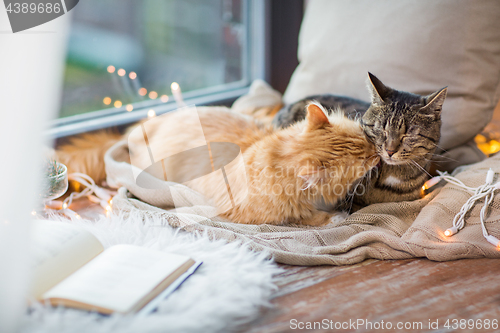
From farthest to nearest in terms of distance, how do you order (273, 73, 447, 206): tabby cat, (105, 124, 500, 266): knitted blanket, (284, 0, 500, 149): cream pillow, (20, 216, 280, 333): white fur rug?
(284, 0, 500, 149): cream pillow, (273, 73, 447, 206): tabby cat, (105, 124, 500, 266): knitted blanket, (20, 216, 280, 333): white fur rug

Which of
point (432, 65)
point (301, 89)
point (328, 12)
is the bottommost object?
point (301, 89)

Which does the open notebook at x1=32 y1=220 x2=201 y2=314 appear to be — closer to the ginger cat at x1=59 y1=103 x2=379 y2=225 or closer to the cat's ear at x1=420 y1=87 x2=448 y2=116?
the ginger cat at x1=59 y1=103 x2=379 y2=225

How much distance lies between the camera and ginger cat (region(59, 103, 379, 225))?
92 centimetres

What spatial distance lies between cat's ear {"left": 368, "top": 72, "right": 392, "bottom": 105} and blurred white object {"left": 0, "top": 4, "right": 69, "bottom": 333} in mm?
800

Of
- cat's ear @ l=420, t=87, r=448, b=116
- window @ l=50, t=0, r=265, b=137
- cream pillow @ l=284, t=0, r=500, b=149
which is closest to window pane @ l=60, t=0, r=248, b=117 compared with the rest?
window @ l=50, t=0, r=265, b=137

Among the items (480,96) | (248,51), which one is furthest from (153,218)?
(248,51)

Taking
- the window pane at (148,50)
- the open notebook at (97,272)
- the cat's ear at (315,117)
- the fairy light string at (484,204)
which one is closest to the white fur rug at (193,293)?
the open notebook at (97,272)

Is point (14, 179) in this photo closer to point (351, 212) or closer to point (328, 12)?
point (351, 212)

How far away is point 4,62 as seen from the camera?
65 centimetres

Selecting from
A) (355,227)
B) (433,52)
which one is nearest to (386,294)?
(355,227)

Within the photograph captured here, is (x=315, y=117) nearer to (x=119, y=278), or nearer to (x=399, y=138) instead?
(x=399, y=138)

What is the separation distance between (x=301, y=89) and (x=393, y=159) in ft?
2.23

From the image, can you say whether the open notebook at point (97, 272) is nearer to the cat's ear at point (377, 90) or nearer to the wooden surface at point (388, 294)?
the wooden surface at point (388, 294)

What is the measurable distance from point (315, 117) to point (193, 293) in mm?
549
